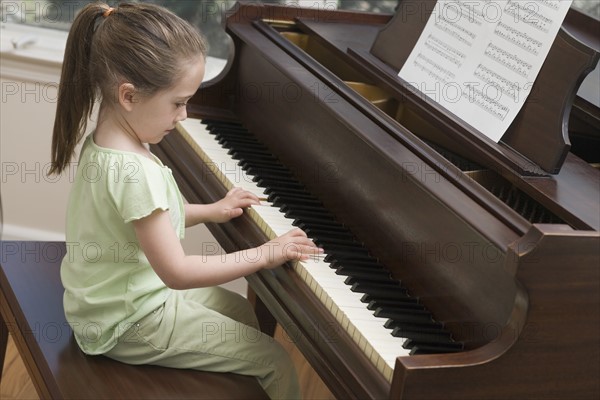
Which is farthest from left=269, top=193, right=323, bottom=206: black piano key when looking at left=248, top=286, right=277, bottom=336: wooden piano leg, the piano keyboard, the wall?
the wall

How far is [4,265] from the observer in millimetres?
2211

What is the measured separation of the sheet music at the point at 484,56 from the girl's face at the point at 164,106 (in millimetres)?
585

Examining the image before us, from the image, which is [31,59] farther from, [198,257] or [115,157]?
[198,257]

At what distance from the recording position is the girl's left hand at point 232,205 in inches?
82.3

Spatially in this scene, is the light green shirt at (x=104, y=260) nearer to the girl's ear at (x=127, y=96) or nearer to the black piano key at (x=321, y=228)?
the girl's ear at (x=127, y=96)

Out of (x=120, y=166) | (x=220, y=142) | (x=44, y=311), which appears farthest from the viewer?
(x=220, y=142)

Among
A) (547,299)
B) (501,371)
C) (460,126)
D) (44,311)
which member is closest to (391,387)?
(501,371)

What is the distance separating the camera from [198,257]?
1.84 m

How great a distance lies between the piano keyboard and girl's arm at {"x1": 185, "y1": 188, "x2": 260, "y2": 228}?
0.09 feet

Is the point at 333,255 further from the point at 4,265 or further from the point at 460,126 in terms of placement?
the point at 4,265

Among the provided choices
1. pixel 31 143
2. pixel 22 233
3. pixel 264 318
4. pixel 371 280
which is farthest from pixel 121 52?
pixel 22 233

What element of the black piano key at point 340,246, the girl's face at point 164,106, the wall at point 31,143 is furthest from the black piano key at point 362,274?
the wall at point 31,143

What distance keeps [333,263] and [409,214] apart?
18 centimetres

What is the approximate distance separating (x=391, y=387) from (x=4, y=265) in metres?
1.15
